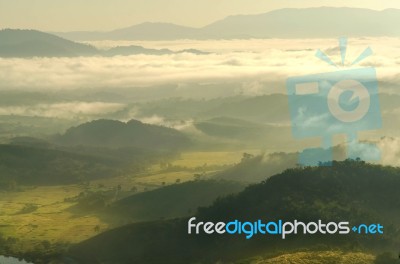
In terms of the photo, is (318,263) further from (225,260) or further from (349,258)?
(225,260)

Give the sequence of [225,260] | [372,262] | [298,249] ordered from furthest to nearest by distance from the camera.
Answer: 1. [225,260]
2. [298,249]
3. [372,262]

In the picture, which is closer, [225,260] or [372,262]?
[372,262]

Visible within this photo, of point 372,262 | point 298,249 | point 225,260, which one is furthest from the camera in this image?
point 225,260

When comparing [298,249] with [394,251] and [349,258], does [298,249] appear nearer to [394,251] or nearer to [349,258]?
[349,258]

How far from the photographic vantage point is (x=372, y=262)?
165 meters

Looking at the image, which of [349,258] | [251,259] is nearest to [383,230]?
[349,258]

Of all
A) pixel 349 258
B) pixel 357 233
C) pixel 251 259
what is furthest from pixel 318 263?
pixel 357 233

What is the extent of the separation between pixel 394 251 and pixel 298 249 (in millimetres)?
32114

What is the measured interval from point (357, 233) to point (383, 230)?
10.7 meters

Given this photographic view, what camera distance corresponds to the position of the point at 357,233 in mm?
196750

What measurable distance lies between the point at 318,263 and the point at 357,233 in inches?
1474

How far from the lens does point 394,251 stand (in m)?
185

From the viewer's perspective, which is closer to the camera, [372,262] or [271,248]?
[372,262]

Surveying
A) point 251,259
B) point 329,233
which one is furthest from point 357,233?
point 251,259
